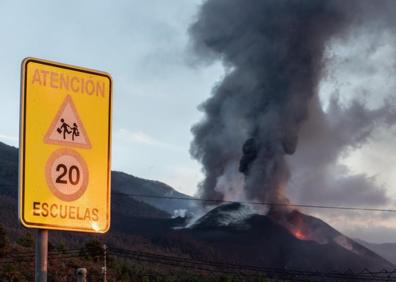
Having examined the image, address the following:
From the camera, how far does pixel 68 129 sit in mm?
5309

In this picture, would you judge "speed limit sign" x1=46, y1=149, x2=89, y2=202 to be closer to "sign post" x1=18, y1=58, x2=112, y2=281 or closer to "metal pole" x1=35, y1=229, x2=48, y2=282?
"sign post" x1=18, y1=58, x2=112, y2=281

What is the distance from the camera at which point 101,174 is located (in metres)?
5.42

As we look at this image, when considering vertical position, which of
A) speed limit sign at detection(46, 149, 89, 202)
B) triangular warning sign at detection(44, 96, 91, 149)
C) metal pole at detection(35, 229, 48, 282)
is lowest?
metal pole at detection(35, 229, 48, 282)

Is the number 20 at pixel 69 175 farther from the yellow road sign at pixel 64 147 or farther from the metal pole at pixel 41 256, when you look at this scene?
the metal pole at pixel 41 256

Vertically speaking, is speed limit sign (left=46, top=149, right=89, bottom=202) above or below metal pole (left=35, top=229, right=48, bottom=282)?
above

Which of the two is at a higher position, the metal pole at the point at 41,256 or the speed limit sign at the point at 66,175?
the speed limit sign at the point at 66,175

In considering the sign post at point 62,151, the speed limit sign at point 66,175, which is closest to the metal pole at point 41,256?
the sign post at point 62,151

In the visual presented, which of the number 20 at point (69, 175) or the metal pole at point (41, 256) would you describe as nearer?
the metal pole at point (41, 256)

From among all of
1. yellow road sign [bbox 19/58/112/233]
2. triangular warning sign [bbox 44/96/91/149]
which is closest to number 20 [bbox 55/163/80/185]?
yellow road sign [bbox 19/58/112/233]

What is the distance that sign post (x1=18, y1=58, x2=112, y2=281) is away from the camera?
5.11m

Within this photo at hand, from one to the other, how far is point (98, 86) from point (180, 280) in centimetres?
16839

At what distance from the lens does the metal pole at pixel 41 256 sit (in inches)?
198

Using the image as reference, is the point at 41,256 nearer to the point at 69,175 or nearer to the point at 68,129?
the point at 69,175

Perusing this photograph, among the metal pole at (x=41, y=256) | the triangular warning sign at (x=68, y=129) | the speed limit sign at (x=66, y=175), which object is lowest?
the metal pole at (x=41, y=256)
